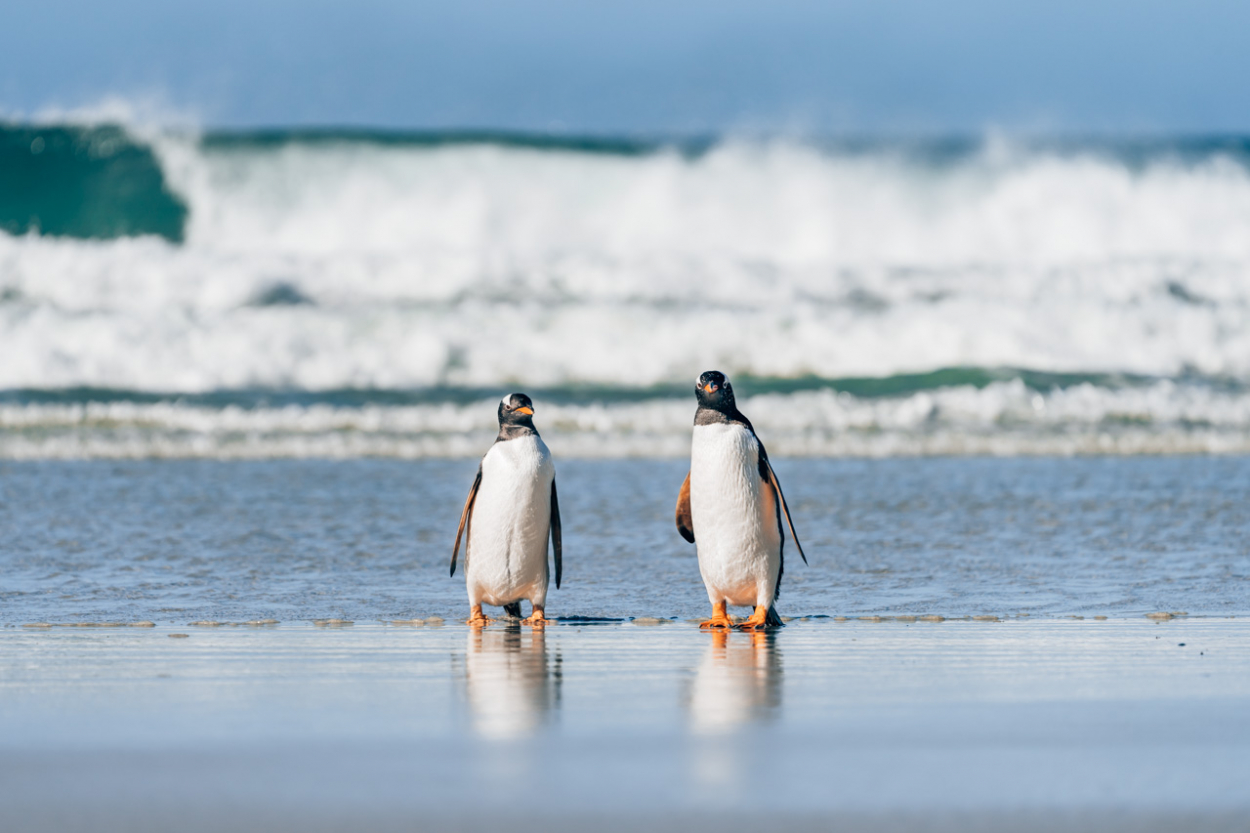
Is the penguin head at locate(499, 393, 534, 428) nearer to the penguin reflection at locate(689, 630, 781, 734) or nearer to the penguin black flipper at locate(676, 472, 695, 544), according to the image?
the penguin black flipper at locate(676, 472, 695, 544)

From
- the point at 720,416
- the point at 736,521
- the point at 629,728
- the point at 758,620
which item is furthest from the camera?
the point at 720,416

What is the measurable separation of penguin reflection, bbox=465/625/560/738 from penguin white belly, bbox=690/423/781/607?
725mm

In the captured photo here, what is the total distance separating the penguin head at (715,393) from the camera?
5785mm

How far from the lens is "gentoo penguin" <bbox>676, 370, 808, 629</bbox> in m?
5.74

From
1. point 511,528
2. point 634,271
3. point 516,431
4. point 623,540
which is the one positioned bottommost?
point 623,540

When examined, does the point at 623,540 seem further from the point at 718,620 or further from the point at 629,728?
the point at 629,728

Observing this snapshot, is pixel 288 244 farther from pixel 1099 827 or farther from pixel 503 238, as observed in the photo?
pixel 1099 827

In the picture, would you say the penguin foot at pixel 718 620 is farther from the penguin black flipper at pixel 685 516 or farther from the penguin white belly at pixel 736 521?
the penguin black flipper at pixel 685 516

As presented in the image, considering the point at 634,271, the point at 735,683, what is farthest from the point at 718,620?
the point at 634,271

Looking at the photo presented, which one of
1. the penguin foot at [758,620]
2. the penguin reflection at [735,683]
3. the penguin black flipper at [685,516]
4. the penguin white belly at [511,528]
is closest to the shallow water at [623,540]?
the penguin white belly at [511,528]

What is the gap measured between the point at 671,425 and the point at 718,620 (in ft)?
26.9

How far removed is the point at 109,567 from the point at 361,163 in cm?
1672

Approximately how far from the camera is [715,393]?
229 inches

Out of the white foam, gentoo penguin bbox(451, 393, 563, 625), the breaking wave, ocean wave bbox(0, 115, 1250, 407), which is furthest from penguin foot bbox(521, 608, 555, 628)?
the white foam
